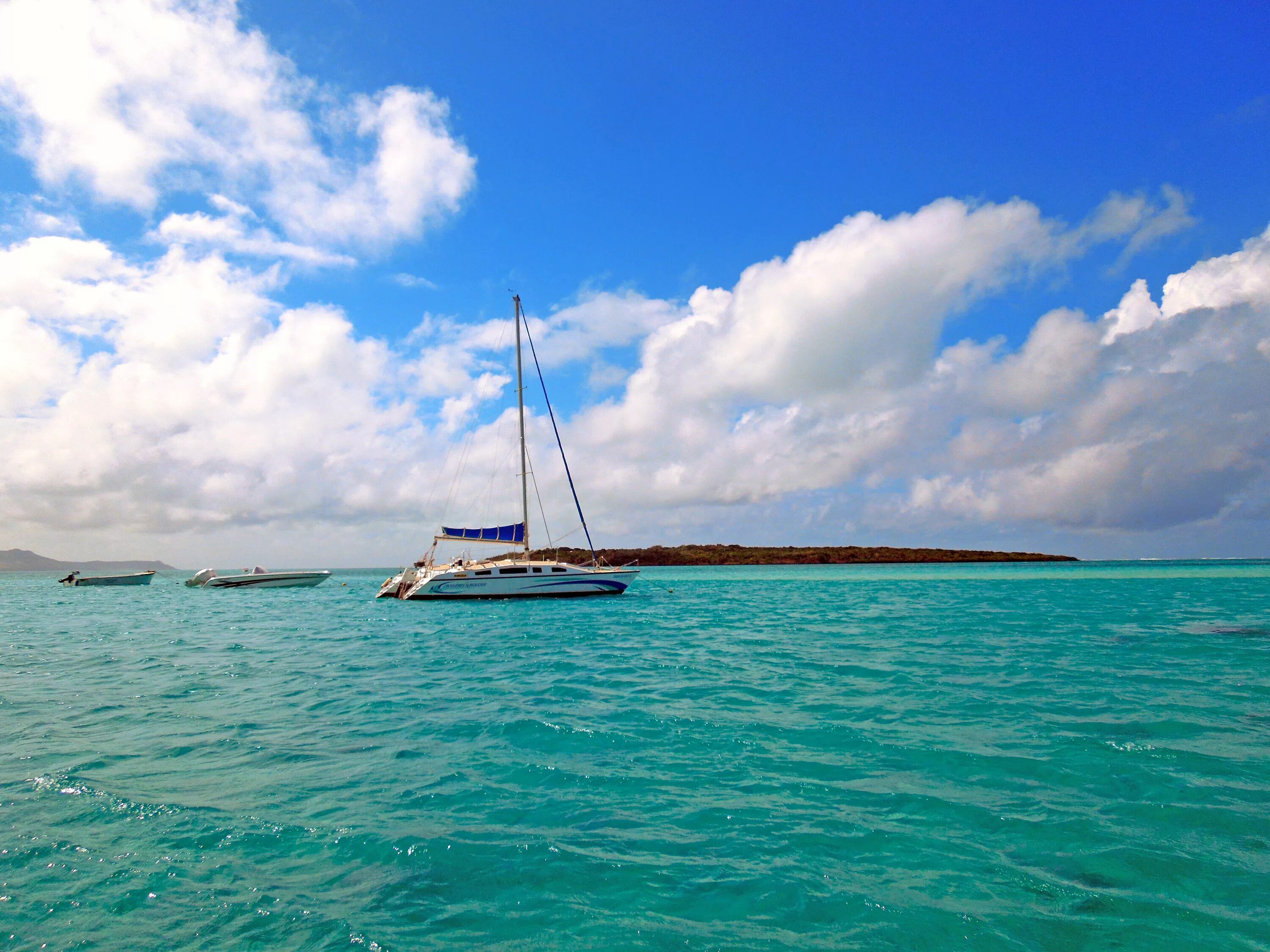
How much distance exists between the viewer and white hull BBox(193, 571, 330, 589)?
7406cm

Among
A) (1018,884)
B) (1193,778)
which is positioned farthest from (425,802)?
(1193,778)

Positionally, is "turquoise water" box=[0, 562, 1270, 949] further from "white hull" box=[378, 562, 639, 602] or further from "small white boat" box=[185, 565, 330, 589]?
"small white boat" box=[185, 565, 330, 589]

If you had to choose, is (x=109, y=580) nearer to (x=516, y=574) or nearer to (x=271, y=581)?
(x=271, y=581)

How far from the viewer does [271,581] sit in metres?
74.2

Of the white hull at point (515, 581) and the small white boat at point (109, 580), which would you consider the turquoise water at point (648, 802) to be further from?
the small white boat at point (109, 580)

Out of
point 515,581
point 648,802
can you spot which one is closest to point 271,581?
point 515,581

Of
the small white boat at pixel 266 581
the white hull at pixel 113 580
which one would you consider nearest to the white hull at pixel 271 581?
the small white boat at pixel 266 581

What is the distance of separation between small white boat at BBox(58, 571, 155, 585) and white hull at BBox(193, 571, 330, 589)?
22.1m

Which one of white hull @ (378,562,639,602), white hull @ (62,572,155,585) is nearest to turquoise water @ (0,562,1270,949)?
white hull @ (378,562,639,602)

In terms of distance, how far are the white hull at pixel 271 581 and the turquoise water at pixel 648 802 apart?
58.1 m

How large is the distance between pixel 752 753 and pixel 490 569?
124 feet

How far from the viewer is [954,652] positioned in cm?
2019

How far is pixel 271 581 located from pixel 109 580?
33903 millimetres

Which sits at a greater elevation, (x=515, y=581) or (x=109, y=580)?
(x=515, y=581)
